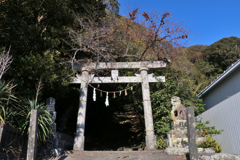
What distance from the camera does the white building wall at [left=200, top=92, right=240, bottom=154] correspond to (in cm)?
611

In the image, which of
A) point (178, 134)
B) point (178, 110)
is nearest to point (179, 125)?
point (178, 134)

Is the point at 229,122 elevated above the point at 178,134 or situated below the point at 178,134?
above

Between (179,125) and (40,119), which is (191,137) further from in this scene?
(40,119)

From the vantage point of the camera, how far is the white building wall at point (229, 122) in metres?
6.11

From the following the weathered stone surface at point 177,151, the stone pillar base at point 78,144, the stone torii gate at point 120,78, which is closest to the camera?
the weathered stone surface at point 177,151

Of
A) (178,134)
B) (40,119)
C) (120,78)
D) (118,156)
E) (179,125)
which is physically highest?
(120,78)

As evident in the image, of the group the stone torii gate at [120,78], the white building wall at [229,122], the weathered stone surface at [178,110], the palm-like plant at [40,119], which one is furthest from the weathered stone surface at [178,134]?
the palm-like plant at [40,119]

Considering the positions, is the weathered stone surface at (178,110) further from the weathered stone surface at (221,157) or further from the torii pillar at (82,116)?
the torii pillar at (82,116)

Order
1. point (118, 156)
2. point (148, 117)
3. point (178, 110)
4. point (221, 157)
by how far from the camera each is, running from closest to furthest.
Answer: point (221, 157) → point (118, 156) → point (178, 110) → point (148, 117)

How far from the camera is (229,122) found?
664cm

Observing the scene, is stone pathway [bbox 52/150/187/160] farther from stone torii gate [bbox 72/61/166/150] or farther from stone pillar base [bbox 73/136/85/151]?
stone torii gate [bbox 72/61/166/150]

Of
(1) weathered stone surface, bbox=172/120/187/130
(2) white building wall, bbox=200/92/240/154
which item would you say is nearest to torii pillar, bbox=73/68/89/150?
(1) weathered stone surface, bbox=172/120/187/130

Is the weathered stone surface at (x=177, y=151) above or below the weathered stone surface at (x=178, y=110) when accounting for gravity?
below

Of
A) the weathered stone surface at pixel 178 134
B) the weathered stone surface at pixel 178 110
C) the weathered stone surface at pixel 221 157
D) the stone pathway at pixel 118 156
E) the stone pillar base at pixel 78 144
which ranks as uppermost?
the weathered stone surface at pixel 178 110
